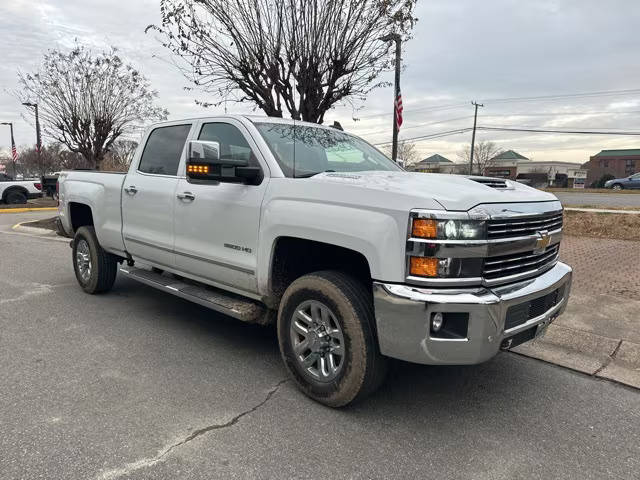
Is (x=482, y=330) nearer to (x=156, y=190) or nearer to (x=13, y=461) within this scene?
(x=13, y=461)

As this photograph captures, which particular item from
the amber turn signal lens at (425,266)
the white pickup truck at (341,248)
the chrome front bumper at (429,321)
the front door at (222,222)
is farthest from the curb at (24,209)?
the amber turn signal lens at (425,266)

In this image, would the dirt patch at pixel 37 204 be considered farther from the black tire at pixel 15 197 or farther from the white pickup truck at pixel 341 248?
the white pickup truck at pixel 341 248

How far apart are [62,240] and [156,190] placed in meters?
7.56

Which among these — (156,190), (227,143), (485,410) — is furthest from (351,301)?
(156,190)

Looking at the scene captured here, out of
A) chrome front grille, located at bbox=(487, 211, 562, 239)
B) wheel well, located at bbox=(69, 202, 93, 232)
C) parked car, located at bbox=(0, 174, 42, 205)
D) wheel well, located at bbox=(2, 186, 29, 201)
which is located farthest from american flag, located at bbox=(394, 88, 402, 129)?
wheel well, located at bbox=(2, 186, 29, 201)

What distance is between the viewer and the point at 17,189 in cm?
2050

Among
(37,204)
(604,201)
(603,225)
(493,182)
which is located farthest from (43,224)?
(604,201)

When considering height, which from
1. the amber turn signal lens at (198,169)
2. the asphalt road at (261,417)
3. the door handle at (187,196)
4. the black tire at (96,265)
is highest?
the amber turn signal lens at (198,169)

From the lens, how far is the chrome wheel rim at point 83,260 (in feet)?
19.1

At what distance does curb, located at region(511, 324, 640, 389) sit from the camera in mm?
3771

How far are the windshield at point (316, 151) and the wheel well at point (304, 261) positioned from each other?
52 cm

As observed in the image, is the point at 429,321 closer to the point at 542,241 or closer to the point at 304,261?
the point at 542,241

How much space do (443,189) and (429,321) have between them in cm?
81

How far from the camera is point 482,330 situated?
8.48ft
